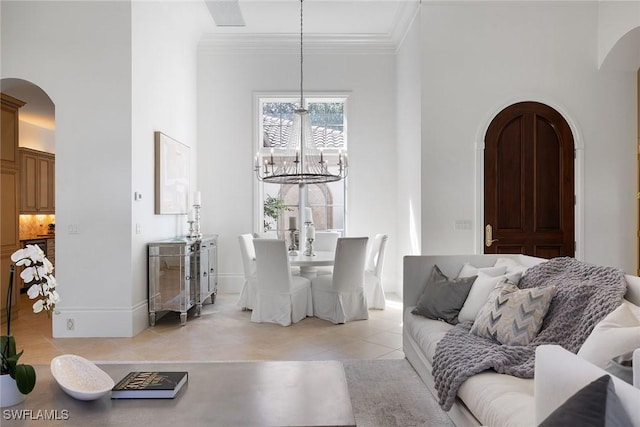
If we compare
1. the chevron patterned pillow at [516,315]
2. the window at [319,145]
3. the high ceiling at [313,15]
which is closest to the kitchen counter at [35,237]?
the window at [319,145]

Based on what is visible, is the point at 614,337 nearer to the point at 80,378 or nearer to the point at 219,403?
the point at 219,403

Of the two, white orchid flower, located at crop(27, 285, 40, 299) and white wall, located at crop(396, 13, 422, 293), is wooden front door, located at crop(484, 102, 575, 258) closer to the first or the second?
white wall, located at crop(396, 13, 422, 293)

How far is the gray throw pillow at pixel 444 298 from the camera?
308cm

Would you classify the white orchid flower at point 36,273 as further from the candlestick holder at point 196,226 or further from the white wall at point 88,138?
the candlestick holder at point 196,226

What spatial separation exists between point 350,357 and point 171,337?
1788 mm

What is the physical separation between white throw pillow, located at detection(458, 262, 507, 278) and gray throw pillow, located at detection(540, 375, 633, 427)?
2.12 metres

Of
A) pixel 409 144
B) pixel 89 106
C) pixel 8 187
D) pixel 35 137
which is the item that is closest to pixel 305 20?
pixel 409 144

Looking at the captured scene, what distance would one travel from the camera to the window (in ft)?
21.4

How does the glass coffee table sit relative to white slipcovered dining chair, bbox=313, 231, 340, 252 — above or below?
below

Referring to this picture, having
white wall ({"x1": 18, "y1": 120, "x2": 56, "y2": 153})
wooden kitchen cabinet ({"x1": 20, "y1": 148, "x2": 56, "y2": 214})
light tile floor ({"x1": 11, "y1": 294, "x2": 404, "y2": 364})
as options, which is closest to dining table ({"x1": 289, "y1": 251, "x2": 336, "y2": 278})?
light tile floor ({"x1": 11, "y1": 294, "x2": 404, "y2": 364})

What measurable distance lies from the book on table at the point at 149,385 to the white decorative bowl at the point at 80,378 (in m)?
0.06

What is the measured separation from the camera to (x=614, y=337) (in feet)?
5.42

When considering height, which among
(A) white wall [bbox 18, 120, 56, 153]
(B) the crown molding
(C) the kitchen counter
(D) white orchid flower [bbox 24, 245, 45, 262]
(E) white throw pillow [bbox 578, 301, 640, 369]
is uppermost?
(B) the crown molding

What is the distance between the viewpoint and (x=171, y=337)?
4121 millimetres
